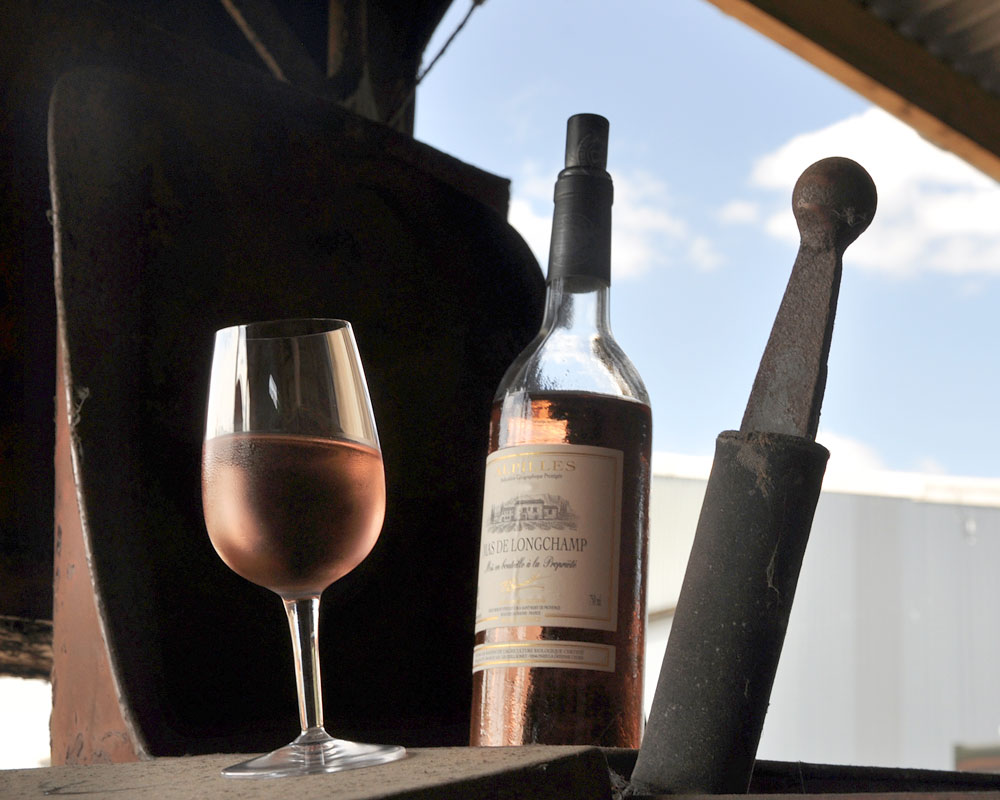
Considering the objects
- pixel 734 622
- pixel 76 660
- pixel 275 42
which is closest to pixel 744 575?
pixel 734 622

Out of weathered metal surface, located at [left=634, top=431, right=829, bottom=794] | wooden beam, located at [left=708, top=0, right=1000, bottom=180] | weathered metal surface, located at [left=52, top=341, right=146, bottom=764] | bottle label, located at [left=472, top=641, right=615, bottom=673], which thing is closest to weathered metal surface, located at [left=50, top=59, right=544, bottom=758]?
weathered metal surface, located at [left=52, top=341, right=146, bottom=764]

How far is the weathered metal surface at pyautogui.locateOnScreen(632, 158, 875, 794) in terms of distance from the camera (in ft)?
1.67

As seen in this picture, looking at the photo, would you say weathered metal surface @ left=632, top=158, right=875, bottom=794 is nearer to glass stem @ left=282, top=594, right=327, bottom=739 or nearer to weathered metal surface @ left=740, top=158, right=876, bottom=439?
weathered metal surface @ left=740, top=158, right=876, bottom=439

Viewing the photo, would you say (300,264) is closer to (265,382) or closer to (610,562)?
(265,382)

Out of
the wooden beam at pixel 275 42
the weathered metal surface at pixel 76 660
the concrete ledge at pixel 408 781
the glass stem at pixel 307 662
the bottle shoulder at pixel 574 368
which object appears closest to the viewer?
the concrete ledge at pixel 408 781

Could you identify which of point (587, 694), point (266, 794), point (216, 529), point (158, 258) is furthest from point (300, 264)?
point (266, 794)

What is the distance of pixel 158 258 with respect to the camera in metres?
0.91

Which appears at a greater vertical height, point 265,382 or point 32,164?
point 32,164

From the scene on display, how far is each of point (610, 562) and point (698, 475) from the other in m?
2.88

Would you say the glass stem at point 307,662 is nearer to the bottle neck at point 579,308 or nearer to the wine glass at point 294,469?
the wine glass at point 294,469

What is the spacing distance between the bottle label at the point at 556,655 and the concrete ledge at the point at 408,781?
23cm

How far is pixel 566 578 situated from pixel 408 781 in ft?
1.19

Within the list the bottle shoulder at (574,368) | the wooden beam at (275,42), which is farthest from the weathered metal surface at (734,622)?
the wooden beam at (275,42)

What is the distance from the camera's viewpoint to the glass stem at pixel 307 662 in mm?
699
